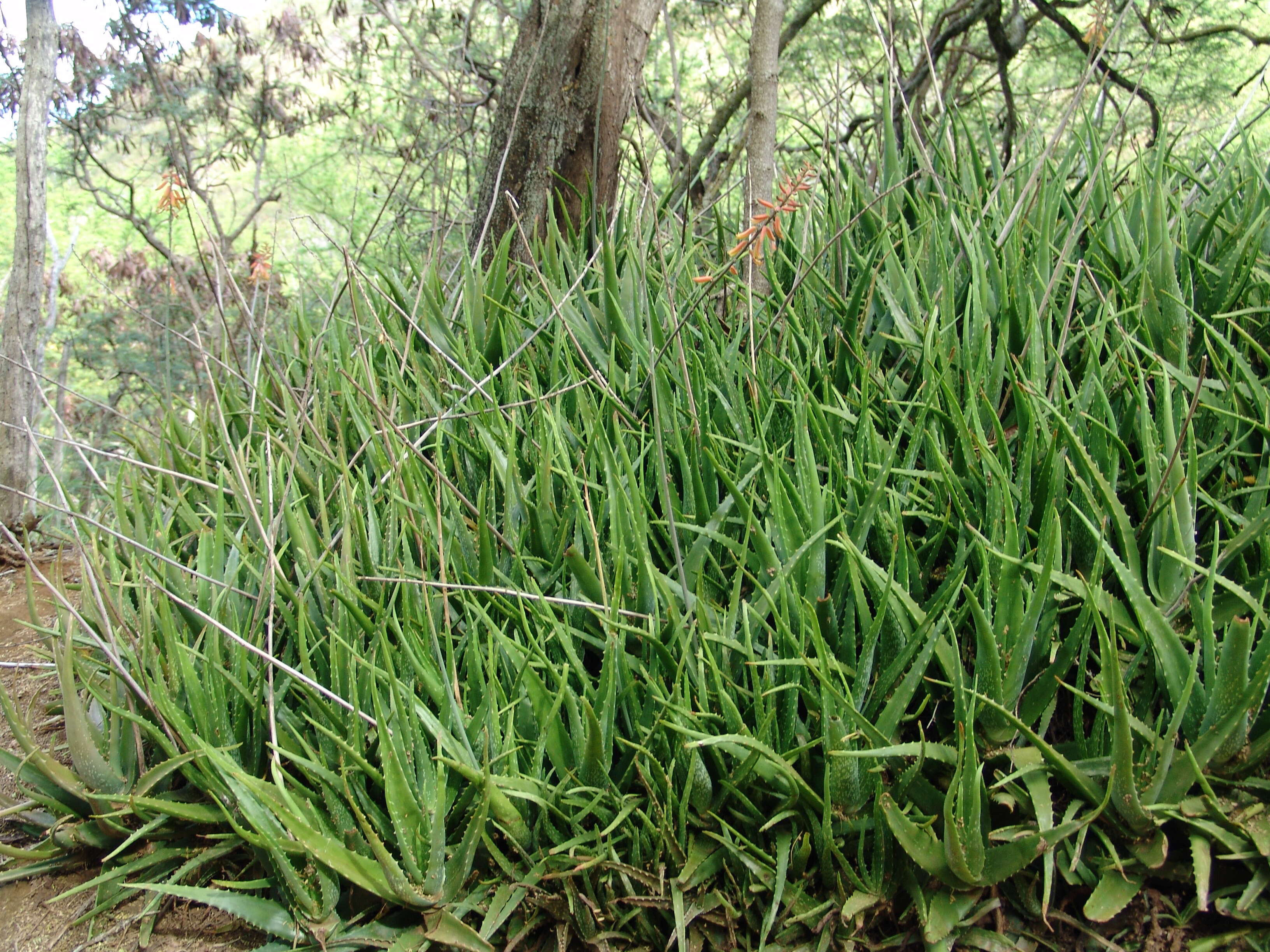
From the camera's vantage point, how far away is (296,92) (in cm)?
701

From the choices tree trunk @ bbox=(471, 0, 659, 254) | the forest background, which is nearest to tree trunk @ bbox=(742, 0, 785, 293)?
the forest background

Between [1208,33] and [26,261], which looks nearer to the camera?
[1208,33]

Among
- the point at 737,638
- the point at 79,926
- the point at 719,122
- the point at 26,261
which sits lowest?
the point at 79,926

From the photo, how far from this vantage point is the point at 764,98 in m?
2.61

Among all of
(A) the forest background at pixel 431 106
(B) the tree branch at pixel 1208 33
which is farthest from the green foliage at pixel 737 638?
(B) the tree branch at pixel 1208 33

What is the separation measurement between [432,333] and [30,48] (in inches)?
159

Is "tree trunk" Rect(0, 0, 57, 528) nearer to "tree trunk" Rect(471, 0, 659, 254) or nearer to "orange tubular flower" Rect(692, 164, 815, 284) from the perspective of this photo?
"tree trunk" Rect(471, 0, 659, 254)

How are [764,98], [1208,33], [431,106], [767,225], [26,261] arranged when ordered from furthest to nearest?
[431,106] → [26,261] → [1208,33] → [764,98] → [767,225]

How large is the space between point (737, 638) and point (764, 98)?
1.63 m

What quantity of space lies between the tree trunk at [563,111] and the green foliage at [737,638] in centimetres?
116

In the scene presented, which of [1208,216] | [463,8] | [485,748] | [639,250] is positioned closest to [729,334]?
Result: [639,250]

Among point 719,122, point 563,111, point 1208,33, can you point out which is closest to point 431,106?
point 719,122

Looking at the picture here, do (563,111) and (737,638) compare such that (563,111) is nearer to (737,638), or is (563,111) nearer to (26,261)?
(737,638)

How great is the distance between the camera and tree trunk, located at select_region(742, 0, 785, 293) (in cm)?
259
